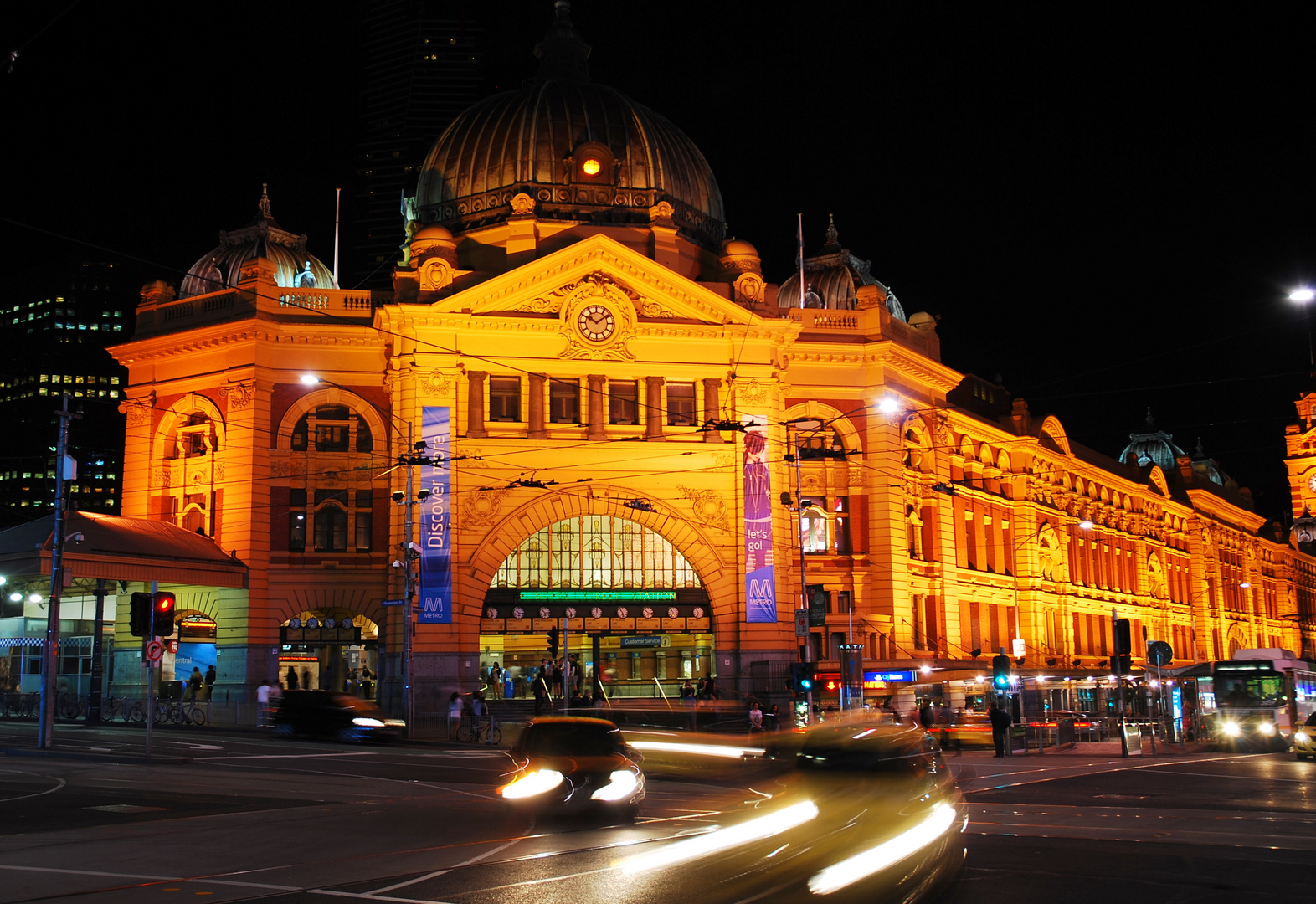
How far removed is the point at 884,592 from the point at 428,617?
63.2 ft

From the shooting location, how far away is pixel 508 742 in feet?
135

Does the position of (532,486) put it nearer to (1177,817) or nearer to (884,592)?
(884,592)

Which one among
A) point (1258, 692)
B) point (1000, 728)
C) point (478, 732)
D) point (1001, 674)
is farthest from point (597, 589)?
point (1258, 692)

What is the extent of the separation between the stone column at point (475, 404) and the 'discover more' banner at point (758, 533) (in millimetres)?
10092

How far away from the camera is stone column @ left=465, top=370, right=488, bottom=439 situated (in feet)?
163

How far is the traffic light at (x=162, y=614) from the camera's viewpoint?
30.6 metres

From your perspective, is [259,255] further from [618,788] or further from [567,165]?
[618,788]

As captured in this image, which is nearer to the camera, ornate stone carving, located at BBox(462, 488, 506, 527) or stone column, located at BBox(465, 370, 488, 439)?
ornate stone carving, located at BBox(462, 488, 506, 527)

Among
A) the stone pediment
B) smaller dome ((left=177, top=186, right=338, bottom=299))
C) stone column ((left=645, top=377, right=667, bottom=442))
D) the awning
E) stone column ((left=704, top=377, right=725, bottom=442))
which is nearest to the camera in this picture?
the awning

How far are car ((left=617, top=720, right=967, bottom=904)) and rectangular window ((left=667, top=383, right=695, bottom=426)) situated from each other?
36872mm

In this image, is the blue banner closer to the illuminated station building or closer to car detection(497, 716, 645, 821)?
the illuminated station building

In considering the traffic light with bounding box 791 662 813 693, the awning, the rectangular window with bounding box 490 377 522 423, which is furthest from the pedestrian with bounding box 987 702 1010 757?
the awning

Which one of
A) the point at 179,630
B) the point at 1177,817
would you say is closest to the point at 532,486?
the point at 179,630

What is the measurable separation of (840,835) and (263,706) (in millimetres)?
35149
